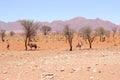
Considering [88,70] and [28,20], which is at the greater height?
[28,20]

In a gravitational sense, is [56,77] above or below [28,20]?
below

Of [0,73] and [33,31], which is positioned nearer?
[0,73]

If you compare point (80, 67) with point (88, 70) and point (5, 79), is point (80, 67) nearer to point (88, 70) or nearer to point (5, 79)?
point (88, 70)

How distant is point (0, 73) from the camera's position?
46.3 ft

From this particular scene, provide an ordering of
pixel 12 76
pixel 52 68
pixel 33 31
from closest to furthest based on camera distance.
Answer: pixel 12 76, pixel 52 68, pixel 33 31

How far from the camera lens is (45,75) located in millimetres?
12867

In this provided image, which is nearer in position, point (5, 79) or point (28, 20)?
point (5, 79)

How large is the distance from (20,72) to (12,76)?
78 centimetres

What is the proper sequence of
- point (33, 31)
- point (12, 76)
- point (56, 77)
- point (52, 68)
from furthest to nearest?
point (33, 31), point (52, 68), point (12, 76), point (56, 77)

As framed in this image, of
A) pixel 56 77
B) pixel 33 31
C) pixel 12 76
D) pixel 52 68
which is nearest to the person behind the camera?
pixel 56 77

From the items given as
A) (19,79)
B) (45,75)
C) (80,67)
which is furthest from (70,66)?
(19,79)

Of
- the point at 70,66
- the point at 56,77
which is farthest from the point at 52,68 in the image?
the point at 56,77

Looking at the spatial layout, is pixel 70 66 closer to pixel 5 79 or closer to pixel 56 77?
pixel 56 77

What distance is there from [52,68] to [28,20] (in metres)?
39.1
